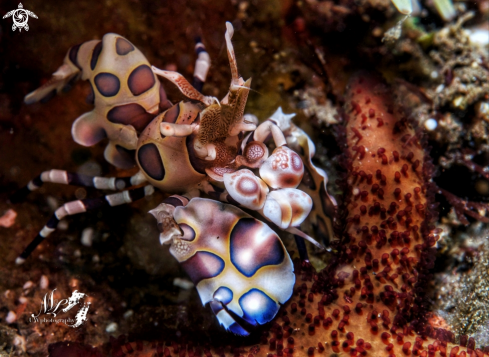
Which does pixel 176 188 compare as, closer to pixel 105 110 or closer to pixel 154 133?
pixel 154 133

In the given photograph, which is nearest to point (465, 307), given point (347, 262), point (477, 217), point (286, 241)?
point (477, 217)

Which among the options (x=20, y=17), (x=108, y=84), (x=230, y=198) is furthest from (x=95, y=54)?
(x=230, y=198)

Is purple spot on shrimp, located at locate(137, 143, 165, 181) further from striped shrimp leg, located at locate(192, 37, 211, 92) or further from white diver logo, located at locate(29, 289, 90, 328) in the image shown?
white diver logo, located at locate(29, 289, 90, 328)

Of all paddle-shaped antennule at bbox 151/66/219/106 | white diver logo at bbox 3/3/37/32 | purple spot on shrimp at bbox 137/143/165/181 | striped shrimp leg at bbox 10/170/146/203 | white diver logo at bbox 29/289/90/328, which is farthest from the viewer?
striped shrimp leg at bbox 10/170/146/203

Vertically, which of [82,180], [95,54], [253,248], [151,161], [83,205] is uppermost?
[95,54]

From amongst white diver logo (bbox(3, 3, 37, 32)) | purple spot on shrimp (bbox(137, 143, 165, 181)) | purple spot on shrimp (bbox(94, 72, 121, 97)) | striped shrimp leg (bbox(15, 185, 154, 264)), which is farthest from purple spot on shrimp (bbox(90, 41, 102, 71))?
striped shrimp leg (bbox(15, 185, 154, 264))

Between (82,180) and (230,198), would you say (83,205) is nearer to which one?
(82,180)
